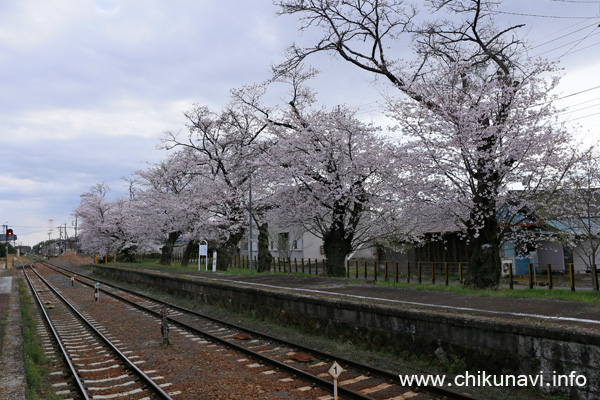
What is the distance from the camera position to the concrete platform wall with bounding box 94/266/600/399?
607 cm

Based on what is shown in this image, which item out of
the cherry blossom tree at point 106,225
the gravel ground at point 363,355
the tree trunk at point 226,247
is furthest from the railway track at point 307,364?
the cherry blossom tree at point 106,225

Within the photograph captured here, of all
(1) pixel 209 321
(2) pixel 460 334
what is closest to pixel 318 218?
(1) pixel 209 321

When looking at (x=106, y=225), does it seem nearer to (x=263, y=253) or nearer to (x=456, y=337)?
(x=263, y=253)

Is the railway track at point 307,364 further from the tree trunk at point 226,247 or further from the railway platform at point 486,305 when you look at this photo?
the tree trunk at point 226,247

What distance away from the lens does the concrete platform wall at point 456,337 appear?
6.07 m

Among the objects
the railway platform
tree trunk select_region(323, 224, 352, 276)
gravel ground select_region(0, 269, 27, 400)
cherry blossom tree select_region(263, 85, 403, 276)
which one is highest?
cherry blossom tree select_region(263, 85, 403, 276)

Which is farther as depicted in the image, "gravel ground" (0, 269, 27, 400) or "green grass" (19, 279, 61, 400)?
"green grass" (19, 279, 61, 400)

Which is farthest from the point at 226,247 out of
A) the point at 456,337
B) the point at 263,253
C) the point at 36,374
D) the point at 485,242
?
the point at 456,337

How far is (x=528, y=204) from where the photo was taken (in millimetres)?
12961

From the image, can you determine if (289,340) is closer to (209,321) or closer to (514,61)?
(209,321)

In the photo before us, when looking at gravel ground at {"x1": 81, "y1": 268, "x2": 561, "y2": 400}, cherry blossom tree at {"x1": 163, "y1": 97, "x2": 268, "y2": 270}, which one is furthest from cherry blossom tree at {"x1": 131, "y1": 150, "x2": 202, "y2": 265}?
gravel ground at {"x1": 81, "y1": 268, "x2": 561, "y2": 400}

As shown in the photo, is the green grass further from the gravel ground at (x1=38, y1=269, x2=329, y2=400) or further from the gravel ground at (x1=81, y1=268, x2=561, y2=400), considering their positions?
the gravel ground at (x1=81, y1=268, x2=561, y2=400)

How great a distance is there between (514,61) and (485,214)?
17.7 feet

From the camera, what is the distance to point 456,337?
755 cm
